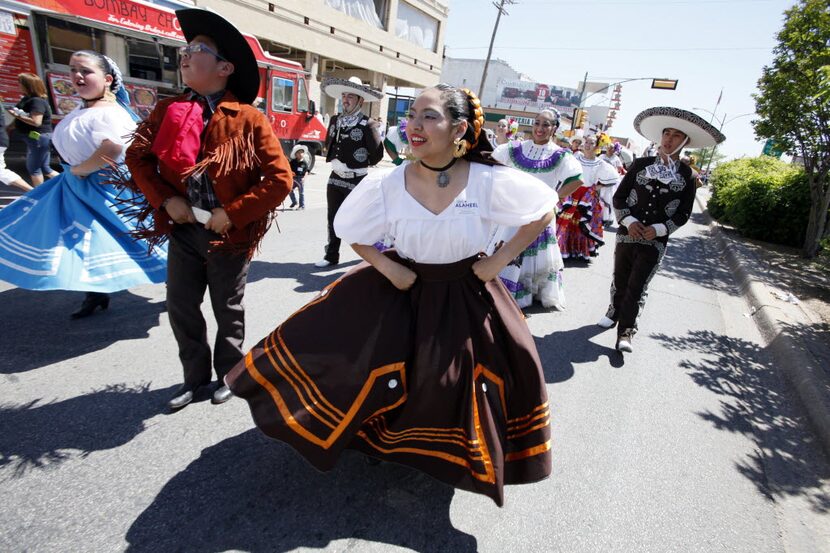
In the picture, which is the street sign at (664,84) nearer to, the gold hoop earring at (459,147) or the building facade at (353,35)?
the building facade at (353,35)

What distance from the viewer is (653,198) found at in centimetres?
424

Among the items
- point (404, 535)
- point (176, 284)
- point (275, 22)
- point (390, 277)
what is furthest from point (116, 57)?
point (275, 22)

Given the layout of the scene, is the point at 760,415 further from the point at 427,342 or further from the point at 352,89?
the point at 352,89

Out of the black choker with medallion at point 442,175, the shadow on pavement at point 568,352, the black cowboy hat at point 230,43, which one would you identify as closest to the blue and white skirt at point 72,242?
the black cowboy hat at point 230,43

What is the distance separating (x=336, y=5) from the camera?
24.5 metres

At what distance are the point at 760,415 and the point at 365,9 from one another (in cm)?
2827

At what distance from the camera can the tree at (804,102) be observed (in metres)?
8.51

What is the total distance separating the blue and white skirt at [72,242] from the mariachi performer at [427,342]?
1.85 meters

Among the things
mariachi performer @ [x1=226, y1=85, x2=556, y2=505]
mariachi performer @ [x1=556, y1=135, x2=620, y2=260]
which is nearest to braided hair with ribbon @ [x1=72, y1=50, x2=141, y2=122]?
mariachi performer @ [x1=226, y1=85, x2=556, y2=505]

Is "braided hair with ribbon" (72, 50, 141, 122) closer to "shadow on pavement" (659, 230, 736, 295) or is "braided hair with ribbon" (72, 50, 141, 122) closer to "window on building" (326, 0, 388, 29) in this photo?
"shadow on pavement" (659, 230, 736, 295)

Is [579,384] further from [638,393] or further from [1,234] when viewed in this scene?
[1,234]

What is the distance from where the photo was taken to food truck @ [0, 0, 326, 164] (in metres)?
7.97

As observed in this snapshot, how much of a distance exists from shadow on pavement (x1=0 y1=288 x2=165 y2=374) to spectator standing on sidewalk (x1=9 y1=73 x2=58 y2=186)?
14.3 ft

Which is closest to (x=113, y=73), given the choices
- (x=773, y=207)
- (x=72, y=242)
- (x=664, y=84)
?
(x=72, y=242)
